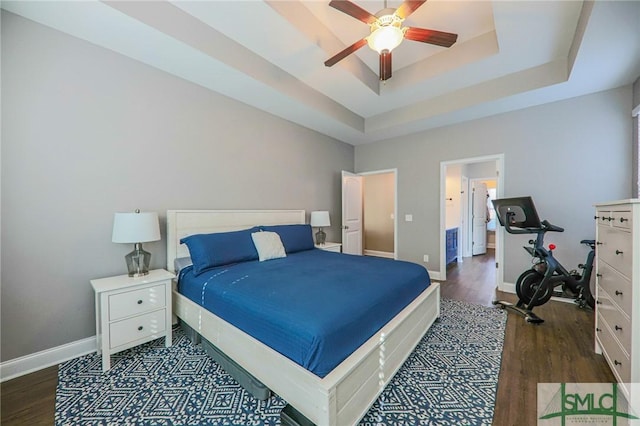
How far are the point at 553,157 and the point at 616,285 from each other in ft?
7.94

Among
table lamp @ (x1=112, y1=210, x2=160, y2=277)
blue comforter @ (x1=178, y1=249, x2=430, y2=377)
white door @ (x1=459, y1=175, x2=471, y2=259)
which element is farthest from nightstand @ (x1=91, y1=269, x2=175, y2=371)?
white door @ (x1=459, y1=175, x2=471, y2=259)

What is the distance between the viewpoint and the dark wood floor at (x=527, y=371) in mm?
1503

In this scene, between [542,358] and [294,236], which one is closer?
[542,358]

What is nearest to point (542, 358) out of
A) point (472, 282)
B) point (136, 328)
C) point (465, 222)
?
point (472, 282)

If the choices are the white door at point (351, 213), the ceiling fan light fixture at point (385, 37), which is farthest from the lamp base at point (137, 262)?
the white door at point (351, 213)

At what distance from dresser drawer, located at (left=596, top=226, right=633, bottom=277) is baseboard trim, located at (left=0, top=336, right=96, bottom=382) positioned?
A: 4.06 meters

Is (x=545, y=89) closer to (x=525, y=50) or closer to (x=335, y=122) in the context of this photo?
(x=525, y=50)

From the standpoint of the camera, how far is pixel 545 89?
2.99m

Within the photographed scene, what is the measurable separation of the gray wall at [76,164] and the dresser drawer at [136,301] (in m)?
0.48

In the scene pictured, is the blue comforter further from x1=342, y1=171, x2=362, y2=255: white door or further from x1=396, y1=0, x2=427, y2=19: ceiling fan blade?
x1=342, y1=171, x2=362, y2=255: white door

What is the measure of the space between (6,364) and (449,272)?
5757 millimetres

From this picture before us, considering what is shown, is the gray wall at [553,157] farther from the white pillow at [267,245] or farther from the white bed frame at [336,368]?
the white pillow at [267,245]

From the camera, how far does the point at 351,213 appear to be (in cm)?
510

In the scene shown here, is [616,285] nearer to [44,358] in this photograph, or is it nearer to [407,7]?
[407,7]
